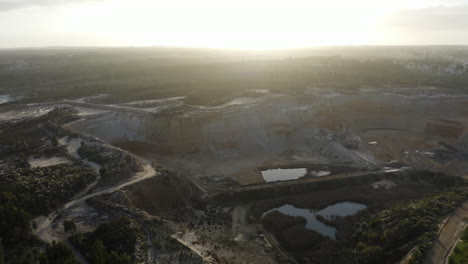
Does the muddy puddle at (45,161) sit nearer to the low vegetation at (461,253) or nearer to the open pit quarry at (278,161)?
the open pit quarry at (278,161)

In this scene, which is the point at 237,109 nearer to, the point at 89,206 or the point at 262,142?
the point at 262,142

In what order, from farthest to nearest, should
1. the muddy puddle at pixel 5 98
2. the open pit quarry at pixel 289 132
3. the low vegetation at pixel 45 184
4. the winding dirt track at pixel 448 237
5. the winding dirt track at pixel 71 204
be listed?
the muddy puddle at pixel 5 98, the open pit quarry at pixel 289 132, the low vegetation at pixel 45 184, the winding dirt track at pixel 71 204, the winding dirt track at pixel 448 237

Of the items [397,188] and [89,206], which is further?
[397,188]

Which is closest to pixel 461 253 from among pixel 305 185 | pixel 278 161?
pixel 305 185

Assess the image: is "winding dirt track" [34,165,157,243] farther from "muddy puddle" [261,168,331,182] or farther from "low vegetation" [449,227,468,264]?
"low vegetation" [449,227,468,264]

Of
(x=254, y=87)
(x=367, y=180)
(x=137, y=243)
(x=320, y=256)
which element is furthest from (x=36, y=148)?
(x=254, y=87)

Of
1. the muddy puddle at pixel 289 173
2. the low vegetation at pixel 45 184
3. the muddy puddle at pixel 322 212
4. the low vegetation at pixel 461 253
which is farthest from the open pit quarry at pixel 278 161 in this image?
the low vegetation at pixel 461 253
